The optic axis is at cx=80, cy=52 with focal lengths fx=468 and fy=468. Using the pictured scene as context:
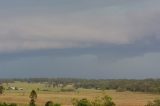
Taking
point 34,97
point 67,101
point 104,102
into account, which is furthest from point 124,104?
point 104,102

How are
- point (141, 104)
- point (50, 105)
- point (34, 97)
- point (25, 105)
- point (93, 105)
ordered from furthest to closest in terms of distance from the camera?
1. point (34, 97)
2. point (141, 104)
3. point (25, 105)
4. point (50, 105)
5. point (93, 105)

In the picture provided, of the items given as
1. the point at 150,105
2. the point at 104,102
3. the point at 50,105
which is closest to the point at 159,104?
the point at 150,105

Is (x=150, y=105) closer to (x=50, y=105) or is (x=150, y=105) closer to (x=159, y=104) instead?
(x=159, y=104)

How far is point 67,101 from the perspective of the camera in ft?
581

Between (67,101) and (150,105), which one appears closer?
(150,105)

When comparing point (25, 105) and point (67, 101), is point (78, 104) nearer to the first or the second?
point (25, 105)

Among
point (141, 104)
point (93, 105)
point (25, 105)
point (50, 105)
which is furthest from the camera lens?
point (141, 104)

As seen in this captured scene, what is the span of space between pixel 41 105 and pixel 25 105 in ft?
21.6

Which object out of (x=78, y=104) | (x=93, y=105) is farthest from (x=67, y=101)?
(x=93, y=105)

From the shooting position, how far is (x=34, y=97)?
18200 centimetres

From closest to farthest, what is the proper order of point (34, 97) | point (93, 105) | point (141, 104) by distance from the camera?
point (93, 105) → point (141, 104) → point (34, 97)

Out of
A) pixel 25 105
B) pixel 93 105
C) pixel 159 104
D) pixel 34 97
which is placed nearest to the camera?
pixel 93 105

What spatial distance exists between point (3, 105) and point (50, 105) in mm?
15277

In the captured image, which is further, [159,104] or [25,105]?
[25,105]
